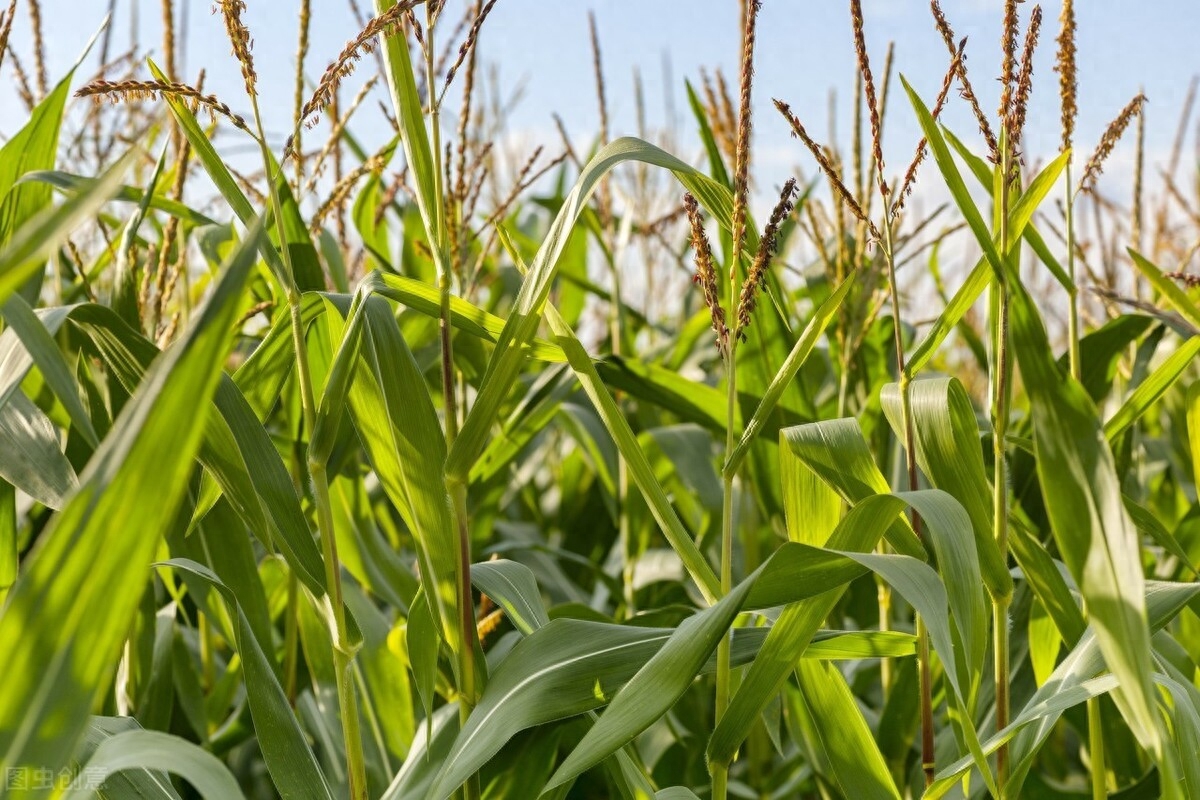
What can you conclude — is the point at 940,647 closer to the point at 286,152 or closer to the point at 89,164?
the point at 286,152

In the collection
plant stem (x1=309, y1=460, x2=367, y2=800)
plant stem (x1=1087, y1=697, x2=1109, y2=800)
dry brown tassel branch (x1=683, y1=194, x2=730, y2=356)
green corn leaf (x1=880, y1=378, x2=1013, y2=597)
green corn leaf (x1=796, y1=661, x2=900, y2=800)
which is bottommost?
plant stem (x1=1087, y1=697, x2=1109, y2=800)

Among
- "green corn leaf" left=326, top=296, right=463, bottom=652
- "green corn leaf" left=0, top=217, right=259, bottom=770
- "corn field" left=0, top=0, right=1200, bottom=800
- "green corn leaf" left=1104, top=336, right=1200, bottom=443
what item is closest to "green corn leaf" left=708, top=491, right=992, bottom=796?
"corn field" left=0, top=0, right=1200, bottom=800

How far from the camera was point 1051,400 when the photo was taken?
23.7 inches

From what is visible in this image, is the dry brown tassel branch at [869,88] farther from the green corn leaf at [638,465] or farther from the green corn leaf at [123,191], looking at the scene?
the green corn leaf at [123,191]

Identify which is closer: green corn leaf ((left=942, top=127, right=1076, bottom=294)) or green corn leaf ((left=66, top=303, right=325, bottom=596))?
green corn leaf ((left=66, top=303, right=325, bottom=596))

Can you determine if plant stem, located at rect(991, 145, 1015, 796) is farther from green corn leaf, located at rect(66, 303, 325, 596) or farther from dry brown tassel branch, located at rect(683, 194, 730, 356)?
green corn leaf, located at rect(66, 303, 325, 596)

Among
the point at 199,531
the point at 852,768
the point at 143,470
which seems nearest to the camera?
the point at 143,470

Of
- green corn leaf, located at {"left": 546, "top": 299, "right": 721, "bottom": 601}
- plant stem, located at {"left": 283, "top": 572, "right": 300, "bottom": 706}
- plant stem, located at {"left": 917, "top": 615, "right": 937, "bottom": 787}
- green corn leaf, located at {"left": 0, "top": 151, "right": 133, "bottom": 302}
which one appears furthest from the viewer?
plant stem, located at {"left": 283, "top": 572, "right": 300, "bottom": 706}

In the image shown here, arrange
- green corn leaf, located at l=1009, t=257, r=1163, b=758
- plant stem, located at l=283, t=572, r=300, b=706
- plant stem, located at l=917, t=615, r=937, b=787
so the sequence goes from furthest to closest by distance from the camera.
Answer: plant stem, located at l=283, t=572, r=300, b=706
plant stem, located at l=917, t=615, r=937, b=787
green corn leaf, located at l=1009, t=257, r=1163, b=758

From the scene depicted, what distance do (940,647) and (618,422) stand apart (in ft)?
0.95

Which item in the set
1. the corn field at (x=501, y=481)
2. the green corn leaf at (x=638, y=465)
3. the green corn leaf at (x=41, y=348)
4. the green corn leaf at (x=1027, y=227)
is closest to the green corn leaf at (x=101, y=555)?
the corn field at (x=501, y=481)

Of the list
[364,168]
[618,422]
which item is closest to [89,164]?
[364,168]

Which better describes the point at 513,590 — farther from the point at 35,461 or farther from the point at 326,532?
the point at 35,461

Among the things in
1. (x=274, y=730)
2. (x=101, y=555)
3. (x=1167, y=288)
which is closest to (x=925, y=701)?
(x=1167, y=288)
